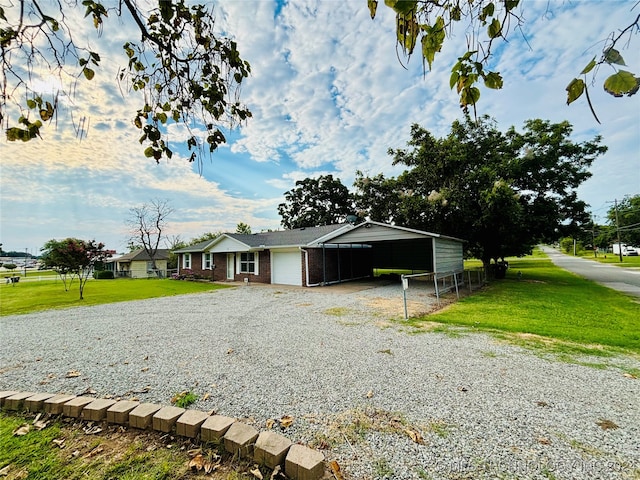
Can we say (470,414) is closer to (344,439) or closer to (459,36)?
(344,439)

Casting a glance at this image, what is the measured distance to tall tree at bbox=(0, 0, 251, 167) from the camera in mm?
1803

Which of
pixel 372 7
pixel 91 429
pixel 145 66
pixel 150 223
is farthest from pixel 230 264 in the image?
pixel 150 223

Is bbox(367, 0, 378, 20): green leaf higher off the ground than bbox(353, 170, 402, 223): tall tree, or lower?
lower

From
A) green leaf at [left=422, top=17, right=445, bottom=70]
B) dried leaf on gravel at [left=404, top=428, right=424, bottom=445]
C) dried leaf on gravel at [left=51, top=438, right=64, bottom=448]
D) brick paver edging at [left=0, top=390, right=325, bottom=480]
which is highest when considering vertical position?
green leaf at [left=422, top=17, right=445, bottom=70]

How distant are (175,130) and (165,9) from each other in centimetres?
94

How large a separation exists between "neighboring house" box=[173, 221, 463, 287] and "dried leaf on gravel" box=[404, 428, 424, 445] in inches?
408

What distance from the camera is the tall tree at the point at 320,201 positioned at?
1430 inches

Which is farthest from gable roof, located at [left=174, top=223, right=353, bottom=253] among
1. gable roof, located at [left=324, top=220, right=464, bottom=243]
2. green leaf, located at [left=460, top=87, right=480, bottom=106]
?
green leaf, located at [left=460, top=87, right=480, bottom=106]

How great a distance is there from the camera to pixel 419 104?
7375mm

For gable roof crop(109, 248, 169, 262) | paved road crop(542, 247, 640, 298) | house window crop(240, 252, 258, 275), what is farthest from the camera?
gable roof crop(109, 248, 169, 262)

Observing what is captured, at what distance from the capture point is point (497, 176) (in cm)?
1462

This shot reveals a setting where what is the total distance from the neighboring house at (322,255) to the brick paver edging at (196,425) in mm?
11176

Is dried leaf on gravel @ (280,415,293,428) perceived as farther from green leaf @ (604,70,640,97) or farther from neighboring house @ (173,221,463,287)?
neighboring house @ (173,221,463,287)

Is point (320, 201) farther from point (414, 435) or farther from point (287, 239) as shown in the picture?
point (414, 435)
